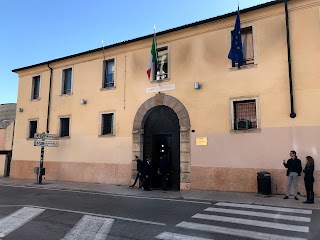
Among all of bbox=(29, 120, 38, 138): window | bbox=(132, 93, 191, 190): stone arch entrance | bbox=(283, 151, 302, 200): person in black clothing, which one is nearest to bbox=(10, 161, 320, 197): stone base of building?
bbox=(132, 93, 191, 190): stone arch entrance

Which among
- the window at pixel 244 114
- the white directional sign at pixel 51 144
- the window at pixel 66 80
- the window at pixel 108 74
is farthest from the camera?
the window at pixel 66 80

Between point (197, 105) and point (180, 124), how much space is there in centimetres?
126

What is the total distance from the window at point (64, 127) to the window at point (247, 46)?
11155 mm

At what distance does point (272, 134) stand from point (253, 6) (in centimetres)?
573

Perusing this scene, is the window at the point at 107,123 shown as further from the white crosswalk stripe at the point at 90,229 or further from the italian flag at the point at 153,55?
the white crosswalk stripe at the point at 90,229

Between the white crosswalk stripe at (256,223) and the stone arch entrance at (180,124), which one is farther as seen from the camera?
the stone arch entrance at (180,124)

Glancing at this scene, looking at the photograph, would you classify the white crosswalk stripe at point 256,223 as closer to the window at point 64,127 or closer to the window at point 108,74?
the window at point 108,74

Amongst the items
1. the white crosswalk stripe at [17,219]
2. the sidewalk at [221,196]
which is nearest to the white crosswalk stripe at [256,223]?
the sidewalk at [221,196]

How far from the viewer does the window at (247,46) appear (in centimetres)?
1326

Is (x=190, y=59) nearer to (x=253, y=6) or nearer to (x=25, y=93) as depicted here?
(x=253, y=6)

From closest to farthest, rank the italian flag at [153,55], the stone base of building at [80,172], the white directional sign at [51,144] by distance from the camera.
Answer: the italian flag at [153,55], the stone base of building at [80,172], the white directional sign at [51,144]

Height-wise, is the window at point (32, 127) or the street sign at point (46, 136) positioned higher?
the window at point (32, 127)

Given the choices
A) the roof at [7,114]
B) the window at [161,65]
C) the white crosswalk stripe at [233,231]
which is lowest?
the white crosswalk stripe at [233,231]

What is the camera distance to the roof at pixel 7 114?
75.5ft
